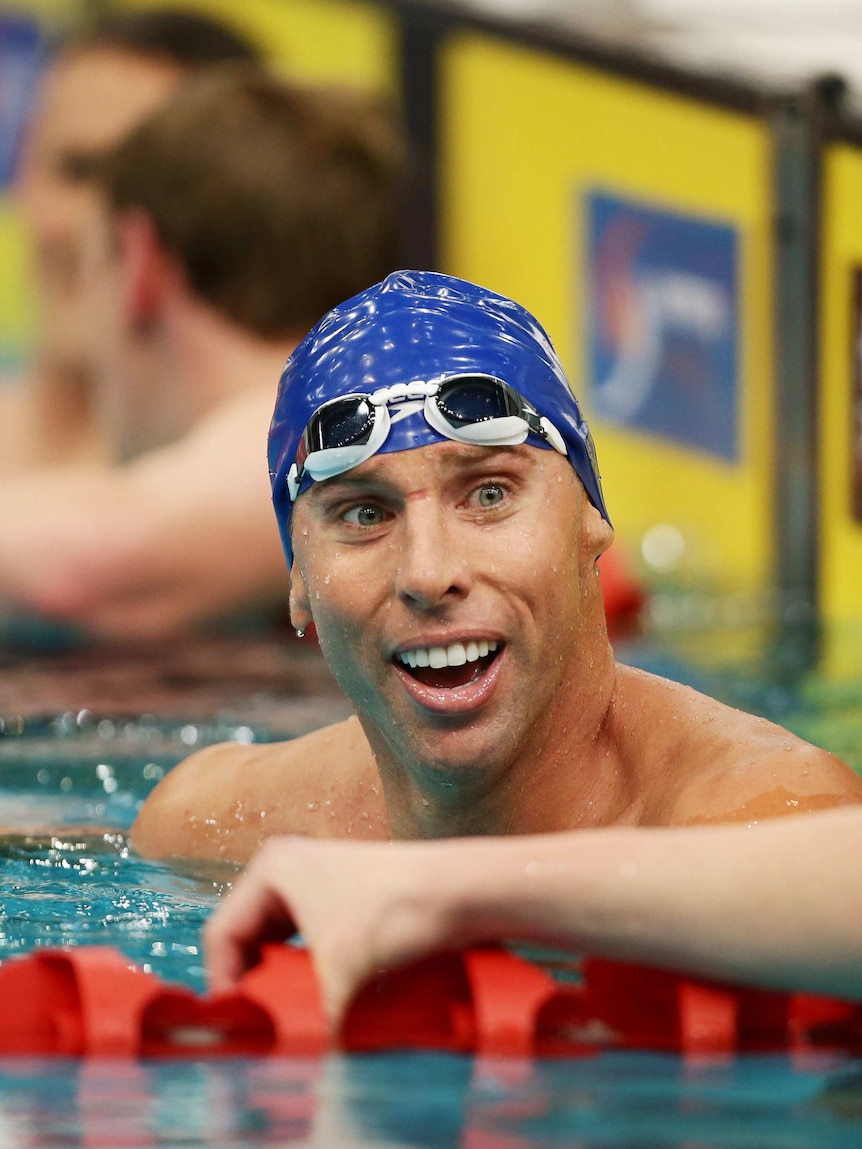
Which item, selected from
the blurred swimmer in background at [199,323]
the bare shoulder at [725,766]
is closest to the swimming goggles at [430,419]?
the bare shoulder at [725,766]

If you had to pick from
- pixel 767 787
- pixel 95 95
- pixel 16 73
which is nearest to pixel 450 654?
pixel 767 787

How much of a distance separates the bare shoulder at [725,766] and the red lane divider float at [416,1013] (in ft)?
1.25

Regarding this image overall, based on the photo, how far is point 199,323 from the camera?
8492 mm

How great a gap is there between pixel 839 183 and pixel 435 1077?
6713 millimetres

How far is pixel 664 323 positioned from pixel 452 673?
20.7 feet

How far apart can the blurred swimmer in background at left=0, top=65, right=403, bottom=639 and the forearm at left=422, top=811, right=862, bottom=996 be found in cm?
523

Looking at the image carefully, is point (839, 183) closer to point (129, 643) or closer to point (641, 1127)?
point (129, 643)

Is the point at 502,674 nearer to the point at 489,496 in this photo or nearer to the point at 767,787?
the point at 489,496

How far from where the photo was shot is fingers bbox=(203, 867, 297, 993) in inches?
90.9

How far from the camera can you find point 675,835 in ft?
7.47

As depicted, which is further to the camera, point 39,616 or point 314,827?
point 39,616

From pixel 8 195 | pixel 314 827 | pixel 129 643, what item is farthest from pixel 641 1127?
pixel 8 195

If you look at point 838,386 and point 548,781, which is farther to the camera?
point 838,386

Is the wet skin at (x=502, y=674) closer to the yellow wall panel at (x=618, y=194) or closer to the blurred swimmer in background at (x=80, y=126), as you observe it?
the yellow wall panel at (x=618, y=194)
